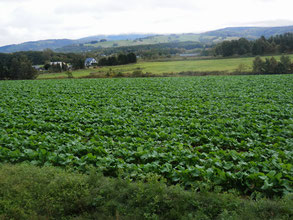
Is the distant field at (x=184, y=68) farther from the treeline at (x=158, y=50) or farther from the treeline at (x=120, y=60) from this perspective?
the treeline at (x=158, y=50)

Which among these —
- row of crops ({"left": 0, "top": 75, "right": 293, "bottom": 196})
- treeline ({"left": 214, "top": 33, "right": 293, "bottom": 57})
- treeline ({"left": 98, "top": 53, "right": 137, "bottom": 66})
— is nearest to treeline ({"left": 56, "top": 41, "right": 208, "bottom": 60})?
treeline ({"left": 98, "top": 53, "right": 137, "bottom": 66})

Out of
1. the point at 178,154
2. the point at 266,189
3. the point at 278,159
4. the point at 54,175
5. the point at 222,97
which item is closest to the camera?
the point at 266,189

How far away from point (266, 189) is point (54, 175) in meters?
5.79

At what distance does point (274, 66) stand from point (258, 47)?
2632 cm

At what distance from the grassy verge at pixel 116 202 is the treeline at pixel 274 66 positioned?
44.8 metres

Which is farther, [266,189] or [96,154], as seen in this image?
[96,154]

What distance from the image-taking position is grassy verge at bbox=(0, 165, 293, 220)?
471 cm

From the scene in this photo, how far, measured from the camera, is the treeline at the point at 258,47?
2511 inches

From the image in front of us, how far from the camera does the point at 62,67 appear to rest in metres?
72.7

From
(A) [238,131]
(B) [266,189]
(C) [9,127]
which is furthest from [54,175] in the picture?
(A) [238,131]

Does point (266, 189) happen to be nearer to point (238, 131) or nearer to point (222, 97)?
point (238, 131)

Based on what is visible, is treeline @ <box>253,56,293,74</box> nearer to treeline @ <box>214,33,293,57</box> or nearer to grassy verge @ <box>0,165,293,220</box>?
treeline @ <box>214,33,293,57</box>

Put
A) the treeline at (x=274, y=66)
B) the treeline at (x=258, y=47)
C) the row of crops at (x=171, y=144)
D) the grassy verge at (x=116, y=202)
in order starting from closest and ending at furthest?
the grassy verge at (x=116, y=202) < the row of crops at (x=171, y=144) < the treeline at (x=274, y=66) < the treeline at (x=258, y=47)

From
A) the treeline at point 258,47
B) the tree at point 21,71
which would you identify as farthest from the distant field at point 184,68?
the treeline at point 258,47
